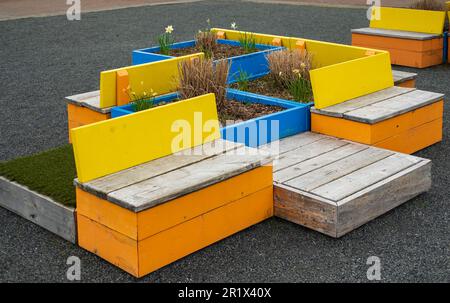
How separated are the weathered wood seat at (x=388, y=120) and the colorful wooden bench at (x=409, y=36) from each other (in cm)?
307

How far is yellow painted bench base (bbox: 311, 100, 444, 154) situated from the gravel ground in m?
0.13

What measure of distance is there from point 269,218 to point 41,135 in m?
2.62

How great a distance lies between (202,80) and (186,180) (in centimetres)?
180

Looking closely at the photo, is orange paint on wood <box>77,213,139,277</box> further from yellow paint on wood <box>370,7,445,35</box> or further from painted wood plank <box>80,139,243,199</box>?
yellow paint on wood <box>370,7,445,35</box>

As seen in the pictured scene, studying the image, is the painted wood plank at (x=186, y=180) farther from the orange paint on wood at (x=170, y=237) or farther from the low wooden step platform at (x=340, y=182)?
the low wooden step platform at (x=340, y=182)

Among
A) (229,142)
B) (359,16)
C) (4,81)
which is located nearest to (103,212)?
(229,142)

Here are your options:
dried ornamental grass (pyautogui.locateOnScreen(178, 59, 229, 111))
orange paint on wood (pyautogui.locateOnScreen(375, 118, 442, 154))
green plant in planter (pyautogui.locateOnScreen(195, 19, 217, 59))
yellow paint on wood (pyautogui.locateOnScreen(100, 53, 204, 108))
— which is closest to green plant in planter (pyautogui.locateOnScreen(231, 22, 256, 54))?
green plant in planter (pyautogui.locateOnScreen(195, 19, 217, 59))

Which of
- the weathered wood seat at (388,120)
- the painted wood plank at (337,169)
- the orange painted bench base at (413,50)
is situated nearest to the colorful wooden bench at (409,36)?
the orange painted bench base at (413,50)

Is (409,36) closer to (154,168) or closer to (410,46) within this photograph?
(410,46)

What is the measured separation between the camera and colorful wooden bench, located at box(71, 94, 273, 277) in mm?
4000

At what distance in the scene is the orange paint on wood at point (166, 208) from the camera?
13.0ft

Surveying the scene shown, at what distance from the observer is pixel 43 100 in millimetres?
7770

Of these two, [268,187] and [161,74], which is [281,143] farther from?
[161,74]
